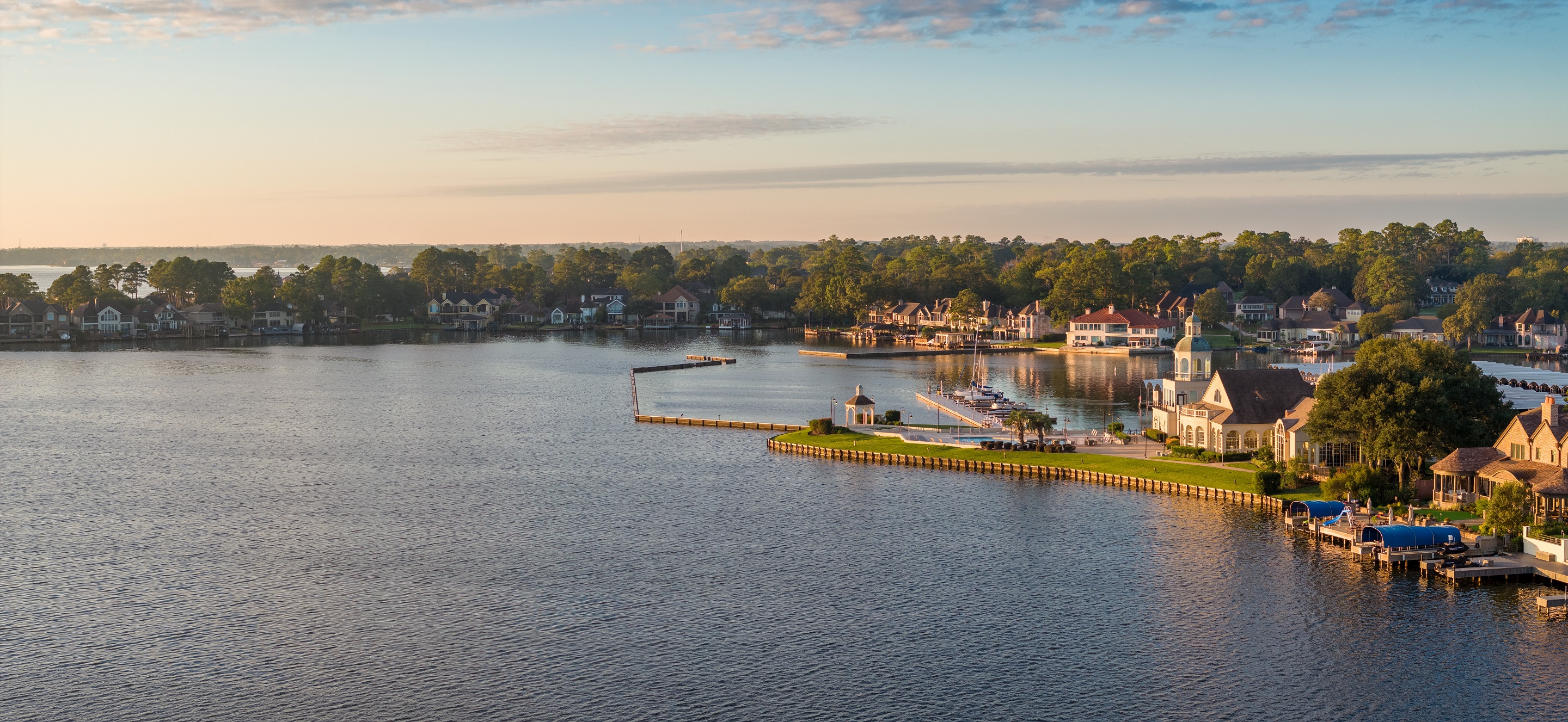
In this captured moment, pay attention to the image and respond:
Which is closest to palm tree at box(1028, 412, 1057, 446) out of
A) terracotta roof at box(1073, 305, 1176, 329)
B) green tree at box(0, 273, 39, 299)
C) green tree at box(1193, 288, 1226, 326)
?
terracotta roof at box(1073, 305, 1176, 329)

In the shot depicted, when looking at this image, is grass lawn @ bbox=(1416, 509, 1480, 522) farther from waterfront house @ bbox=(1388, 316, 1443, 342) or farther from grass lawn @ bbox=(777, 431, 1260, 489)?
waterfront house @ bbox=(1388, 316, 1443, 342)

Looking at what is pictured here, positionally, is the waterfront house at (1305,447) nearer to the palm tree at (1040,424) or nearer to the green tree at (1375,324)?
the palm tree at (1040,424)

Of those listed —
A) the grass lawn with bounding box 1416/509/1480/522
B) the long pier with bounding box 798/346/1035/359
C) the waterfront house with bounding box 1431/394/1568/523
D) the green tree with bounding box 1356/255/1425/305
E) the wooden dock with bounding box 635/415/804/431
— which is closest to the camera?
the waterfront house with bounding box 1431/394/1568/523

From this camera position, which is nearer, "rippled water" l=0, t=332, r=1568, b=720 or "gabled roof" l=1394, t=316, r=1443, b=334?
"rippled water" l=0, t=332, r=1568, b=720

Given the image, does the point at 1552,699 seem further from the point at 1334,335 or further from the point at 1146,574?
the point at 1334,335

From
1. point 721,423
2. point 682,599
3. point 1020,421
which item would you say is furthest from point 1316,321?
point 682,599

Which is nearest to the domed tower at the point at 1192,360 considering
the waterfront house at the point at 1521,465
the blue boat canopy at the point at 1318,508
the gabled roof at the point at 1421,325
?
the waterfront house at the point at 1521,465

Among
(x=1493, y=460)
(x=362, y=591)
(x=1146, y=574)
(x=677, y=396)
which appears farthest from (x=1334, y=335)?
(x=362, y=591)
